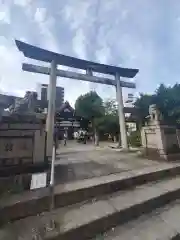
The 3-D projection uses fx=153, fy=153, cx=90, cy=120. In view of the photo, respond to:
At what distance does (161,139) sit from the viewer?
5.38 m

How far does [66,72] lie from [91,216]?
7092 mm

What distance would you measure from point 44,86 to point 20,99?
18.7 meters

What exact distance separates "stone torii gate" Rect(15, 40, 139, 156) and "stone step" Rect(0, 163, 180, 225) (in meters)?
3.57

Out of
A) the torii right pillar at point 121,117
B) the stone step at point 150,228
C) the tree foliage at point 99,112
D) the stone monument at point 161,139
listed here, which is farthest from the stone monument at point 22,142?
the tree foliage at point 99,112

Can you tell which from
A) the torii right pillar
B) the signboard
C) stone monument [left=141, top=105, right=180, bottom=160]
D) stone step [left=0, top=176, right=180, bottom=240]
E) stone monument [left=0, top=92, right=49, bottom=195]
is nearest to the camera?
stone step [left=0, top=176, right=180, bottom=240]

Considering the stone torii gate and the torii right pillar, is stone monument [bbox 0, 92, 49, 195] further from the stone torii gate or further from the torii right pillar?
the torii right pillar

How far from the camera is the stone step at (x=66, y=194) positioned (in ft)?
7.06

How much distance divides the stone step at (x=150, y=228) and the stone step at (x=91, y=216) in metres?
0.09

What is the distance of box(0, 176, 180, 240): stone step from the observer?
1.87 metres

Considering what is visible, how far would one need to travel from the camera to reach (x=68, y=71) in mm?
8039

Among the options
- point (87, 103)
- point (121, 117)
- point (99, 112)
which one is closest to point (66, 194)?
point (121, 117)

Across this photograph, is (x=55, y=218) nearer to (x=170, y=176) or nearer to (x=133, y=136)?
(x=170, y=176)

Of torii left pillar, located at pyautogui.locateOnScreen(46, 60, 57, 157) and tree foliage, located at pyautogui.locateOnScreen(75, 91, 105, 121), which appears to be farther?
tree foliage, located at pyautogui.locateOnScreen(75, 91, 105, 121)

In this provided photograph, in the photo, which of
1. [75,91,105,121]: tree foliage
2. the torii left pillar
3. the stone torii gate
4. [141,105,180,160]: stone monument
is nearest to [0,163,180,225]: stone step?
[141,105,180,160]: stone monument
